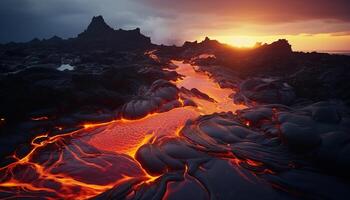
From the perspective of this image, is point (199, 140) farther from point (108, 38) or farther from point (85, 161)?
point (108, 38)

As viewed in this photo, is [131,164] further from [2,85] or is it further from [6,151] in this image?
[2,85]

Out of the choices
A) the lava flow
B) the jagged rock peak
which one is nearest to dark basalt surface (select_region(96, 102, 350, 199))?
the lava flow

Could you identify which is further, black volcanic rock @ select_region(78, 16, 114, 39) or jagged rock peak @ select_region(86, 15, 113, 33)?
jagged rock peak @ select_region(86, 15, 113, 33)

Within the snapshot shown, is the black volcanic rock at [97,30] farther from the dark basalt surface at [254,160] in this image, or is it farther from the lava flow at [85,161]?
the dark basalt surface at [254,160]

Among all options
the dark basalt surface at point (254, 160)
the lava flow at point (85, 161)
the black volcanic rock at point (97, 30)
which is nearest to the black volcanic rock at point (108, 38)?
the black volcanic rock at point (97, 30)

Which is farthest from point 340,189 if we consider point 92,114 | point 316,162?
point 92,114

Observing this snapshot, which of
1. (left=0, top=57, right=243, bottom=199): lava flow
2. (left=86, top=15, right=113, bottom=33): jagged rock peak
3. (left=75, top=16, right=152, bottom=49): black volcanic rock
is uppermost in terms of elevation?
(left=86, top=15, right=113, bottom=33): jagged rock peak

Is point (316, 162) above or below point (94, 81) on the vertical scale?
below

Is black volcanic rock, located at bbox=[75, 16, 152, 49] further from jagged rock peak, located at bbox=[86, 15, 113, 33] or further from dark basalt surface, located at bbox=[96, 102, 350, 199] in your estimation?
dark basalt surface, located at bbox=[96, 102, 350, 199]
